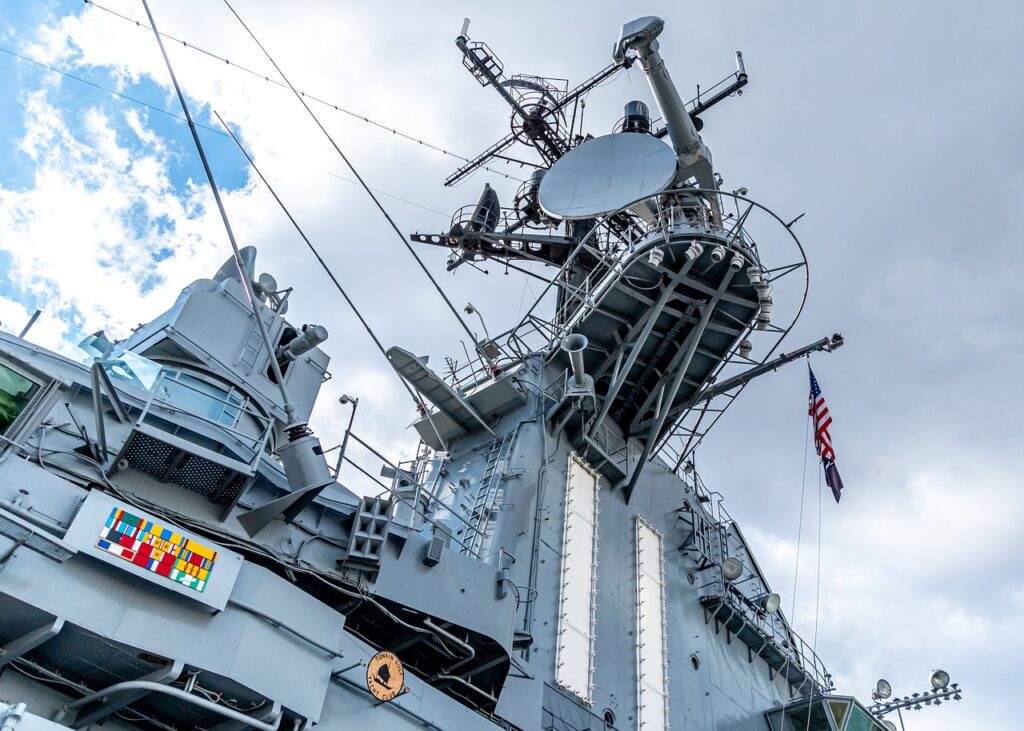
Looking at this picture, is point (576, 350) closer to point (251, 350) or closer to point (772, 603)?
point (251, 350)

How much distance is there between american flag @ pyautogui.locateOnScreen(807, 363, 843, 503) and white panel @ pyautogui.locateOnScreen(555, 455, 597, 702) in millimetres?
5498

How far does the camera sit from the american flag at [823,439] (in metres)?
18.1

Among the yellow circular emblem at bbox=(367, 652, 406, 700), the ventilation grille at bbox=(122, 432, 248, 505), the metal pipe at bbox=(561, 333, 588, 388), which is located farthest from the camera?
the metal pipe at bbox=(561, 333, 588, 388)

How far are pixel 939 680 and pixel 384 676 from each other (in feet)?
51.5

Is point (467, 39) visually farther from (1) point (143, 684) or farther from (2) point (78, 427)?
(1) point (143, 684)

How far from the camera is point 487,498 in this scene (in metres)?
14.2

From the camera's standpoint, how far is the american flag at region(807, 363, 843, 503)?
18.1m

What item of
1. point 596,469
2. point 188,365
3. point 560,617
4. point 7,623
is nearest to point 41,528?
point 7,623

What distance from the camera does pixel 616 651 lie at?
14.3m

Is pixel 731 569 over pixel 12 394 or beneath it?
over

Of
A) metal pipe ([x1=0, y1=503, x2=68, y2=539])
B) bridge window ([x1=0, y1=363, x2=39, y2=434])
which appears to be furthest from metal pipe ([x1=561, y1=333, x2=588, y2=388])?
metal pipe ([x1=0, y1=503, x2=68, y2=539])

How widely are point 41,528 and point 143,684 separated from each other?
1.53m

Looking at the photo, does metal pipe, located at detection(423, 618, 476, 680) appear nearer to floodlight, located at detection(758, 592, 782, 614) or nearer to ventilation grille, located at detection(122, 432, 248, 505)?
ventilation grille, located at detection(122, 432, 248, 505)

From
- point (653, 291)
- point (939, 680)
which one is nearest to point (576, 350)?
point (653, 291)
